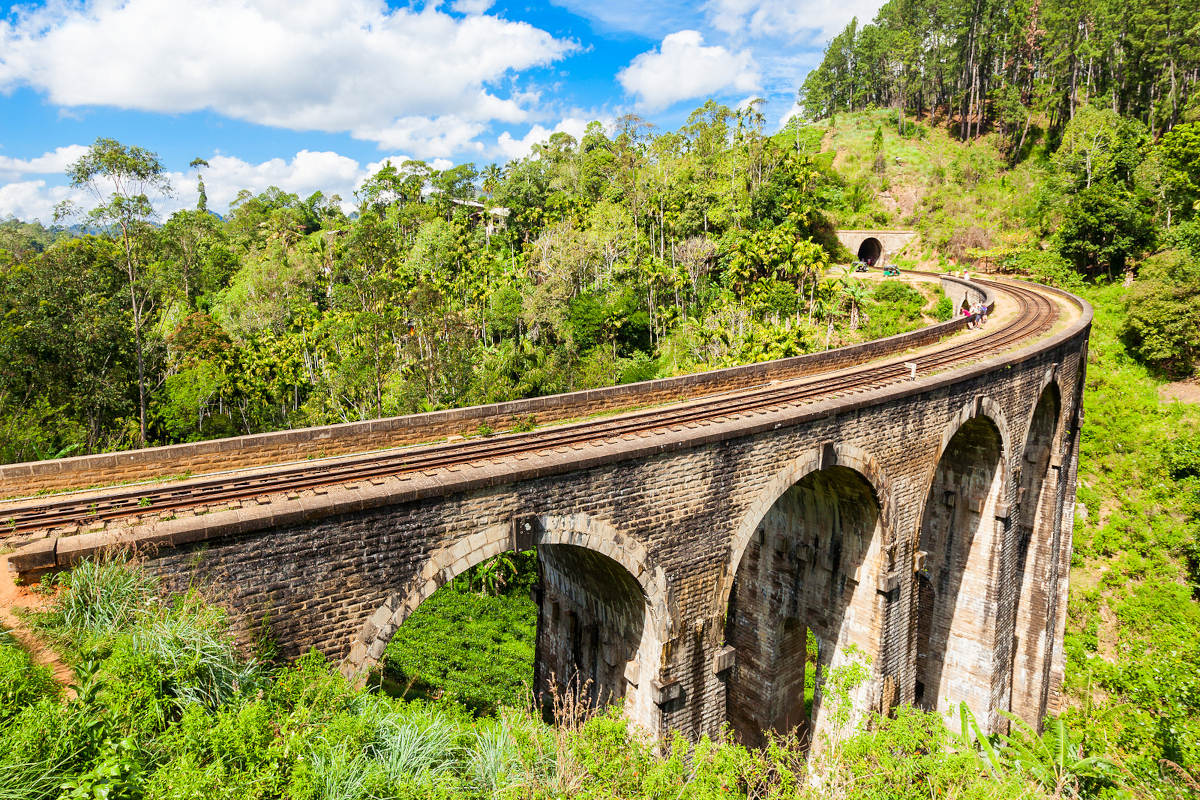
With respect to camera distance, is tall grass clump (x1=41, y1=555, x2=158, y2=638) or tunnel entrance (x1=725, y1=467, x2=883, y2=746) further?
tunnel entrance (x1=725, y1=467, x2=883, y2=746)

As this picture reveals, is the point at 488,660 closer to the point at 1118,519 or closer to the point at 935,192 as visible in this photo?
the point at 1118,519

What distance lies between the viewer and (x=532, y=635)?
2867cm

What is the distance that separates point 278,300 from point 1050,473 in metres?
49.6

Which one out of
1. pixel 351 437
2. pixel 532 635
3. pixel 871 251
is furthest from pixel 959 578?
pixel 871 251

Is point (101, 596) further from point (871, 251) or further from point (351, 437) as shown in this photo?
point (871, 251)

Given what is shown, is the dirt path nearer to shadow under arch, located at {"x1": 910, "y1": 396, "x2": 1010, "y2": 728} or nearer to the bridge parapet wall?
the bridge parapet wall

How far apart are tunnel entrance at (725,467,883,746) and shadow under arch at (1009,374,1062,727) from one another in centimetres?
936

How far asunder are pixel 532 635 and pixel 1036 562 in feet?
66.4

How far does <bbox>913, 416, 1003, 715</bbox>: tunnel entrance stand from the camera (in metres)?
20.1

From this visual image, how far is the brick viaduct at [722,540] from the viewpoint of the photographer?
8430 millimetres

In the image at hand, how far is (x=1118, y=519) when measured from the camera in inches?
1123

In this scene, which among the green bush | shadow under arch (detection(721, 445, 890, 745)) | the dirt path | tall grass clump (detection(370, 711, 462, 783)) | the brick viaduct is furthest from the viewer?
the green bush

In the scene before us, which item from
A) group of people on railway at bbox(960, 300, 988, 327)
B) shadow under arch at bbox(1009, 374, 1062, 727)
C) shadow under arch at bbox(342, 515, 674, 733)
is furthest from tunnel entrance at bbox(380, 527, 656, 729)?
group of people on railway at bbox(960, 300, 988, 327)

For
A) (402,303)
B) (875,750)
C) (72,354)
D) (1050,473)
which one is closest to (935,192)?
(1050,473)
